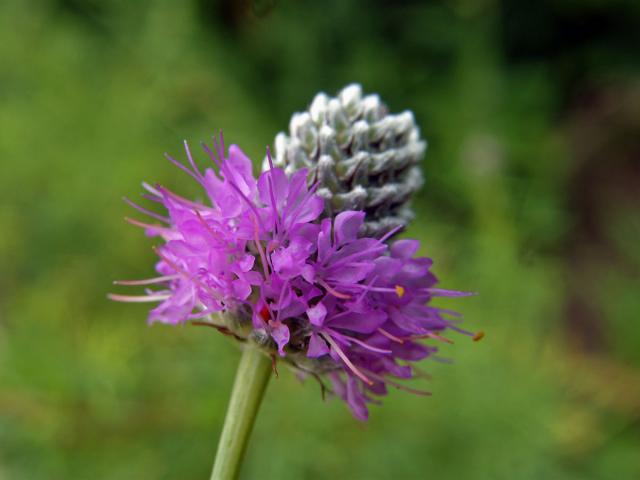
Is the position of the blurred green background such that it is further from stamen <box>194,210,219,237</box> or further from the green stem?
the green stem

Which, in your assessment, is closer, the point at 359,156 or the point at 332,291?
the point at 332,291

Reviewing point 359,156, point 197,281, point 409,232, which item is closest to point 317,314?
point 197,281

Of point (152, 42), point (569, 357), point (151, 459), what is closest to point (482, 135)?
point (569, 357)

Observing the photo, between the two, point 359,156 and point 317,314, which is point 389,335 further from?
point 359,156

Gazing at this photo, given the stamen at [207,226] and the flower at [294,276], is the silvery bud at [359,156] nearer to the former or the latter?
the flower at [294,276]

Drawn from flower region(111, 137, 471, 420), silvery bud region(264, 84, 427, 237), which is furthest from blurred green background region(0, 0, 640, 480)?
flower region(111, 137, 471, 420)

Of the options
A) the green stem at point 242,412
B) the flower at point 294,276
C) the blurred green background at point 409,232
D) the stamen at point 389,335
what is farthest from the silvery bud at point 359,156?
the blurred green background at point 409,232

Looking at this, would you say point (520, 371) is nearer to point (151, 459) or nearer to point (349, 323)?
point (151, 459)
